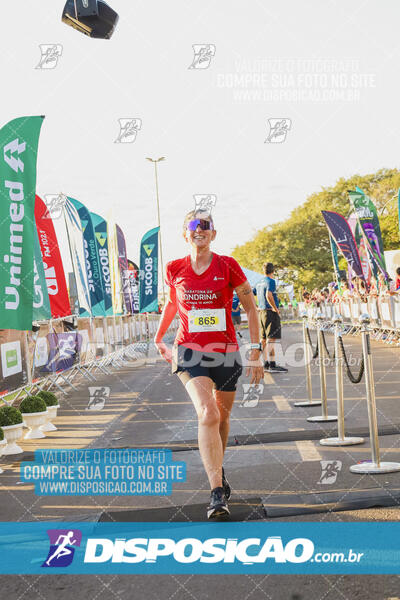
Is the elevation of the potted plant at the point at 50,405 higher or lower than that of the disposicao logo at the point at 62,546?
higher

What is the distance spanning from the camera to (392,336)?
21.2 meters

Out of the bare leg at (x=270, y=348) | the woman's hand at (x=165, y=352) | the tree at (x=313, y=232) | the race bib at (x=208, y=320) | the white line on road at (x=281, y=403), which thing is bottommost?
the white line on road at (x=281, y=403)

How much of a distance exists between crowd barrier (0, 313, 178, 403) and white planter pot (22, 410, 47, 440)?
378 mm

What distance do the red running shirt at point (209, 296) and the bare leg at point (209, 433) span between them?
0.32 m

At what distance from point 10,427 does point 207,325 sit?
361 centimetres

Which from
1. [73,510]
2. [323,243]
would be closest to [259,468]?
[73,510]

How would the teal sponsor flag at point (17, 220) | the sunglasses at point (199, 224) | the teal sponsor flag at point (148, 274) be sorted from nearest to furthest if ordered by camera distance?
the sunglasses at point (199, 224) < the teal sponsor flag at point (17, 220) < the teal sponsor flag at point (148, 274)

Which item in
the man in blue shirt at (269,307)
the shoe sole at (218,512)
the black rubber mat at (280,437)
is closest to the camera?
the shoe sole at (218,512)

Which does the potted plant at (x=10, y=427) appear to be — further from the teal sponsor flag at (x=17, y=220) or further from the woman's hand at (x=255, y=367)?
the woman's hand at (x=255, y=367)

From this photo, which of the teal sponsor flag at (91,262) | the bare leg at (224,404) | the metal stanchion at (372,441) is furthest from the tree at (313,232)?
the bare leg at (224,404)

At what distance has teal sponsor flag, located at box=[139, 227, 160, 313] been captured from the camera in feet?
91.4

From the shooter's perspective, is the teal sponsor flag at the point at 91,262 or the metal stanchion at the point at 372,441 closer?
the metal stanchion at the point at 372,441

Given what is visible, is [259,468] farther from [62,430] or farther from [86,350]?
[86,350]

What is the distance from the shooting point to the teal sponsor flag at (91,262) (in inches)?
729
